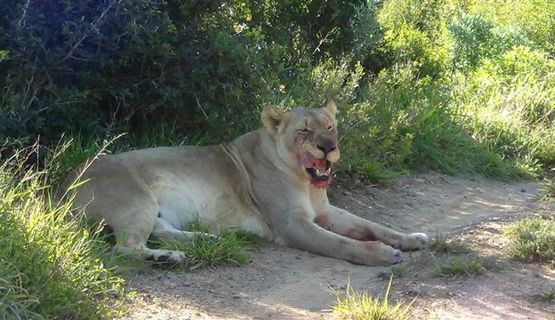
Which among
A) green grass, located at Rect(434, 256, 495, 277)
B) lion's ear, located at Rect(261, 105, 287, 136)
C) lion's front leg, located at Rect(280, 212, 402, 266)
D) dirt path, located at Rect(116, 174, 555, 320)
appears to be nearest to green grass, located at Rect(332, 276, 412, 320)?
dirt path, located at Rect(116, 174, 555, 320)

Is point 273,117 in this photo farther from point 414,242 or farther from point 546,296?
point 546,296

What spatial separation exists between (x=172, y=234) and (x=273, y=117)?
4.52 feet

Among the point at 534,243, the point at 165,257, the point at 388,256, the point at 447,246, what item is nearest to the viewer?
the point at 165,257

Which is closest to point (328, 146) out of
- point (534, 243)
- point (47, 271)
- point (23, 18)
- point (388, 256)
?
point (388, 256)

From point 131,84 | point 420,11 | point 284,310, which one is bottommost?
point 284,310

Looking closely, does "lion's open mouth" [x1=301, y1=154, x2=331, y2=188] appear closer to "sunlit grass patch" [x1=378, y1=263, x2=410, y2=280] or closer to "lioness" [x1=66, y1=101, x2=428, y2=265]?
"lioness" [x1=66, y1=101, x2=428, y2=265]

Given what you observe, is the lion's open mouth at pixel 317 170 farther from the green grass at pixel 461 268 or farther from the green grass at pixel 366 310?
the green grass at pixel 366 310

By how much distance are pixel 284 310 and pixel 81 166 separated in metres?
2.25

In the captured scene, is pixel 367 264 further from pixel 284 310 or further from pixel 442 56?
pixel 442 56

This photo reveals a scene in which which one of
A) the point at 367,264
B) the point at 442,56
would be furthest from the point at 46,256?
the point at 442,56

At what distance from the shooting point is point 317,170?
7.07 meters

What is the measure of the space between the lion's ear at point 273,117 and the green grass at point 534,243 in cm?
204

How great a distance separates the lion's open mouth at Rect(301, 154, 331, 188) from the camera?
7.05 meters

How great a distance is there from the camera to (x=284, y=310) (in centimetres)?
543
